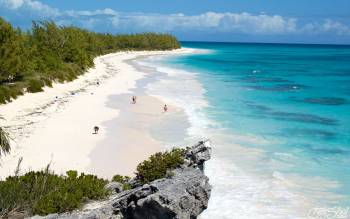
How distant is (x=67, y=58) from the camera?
65500mm

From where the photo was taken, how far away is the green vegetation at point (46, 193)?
11828 mm

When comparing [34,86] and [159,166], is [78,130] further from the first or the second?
[159,166]

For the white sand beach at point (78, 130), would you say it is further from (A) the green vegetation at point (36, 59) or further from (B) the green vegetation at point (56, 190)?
(B) the green vegetation at point (56, 190)

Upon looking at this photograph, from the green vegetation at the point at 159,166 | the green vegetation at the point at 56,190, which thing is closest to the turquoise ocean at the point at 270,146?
the green vegetation at the point at 159,166

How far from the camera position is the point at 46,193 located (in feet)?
42.4

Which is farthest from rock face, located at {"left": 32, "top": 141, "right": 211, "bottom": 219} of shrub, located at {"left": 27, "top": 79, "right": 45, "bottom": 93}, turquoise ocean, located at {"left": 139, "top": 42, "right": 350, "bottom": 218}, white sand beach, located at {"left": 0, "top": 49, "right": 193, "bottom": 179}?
shrub, located at {"left": 27, "top": 79, "right": 45, "bottom": 93}

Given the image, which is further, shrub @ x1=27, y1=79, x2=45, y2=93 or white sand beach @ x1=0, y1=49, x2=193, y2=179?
shrub @ x1=27, y1=79, x2=45, y2=93

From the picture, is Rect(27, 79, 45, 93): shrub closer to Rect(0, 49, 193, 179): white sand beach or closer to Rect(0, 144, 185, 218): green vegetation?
Rect(0, 49, 193, 179): white sand beach

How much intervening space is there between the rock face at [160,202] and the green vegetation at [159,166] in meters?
0.50

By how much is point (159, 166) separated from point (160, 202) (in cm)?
222

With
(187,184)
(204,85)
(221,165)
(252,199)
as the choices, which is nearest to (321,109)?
(204,85)

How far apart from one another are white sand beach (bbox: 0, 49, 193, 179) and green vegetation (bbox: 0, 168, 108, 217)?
5.99 m

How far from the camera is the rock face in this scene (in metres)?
11.1

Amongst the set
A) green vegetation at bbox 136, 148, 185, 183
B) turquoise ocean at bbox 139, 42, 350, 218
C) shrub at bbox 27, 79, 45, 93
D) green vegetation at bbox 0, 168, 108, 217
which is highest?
green vegetation at bbox 136, 148, 185, 183
